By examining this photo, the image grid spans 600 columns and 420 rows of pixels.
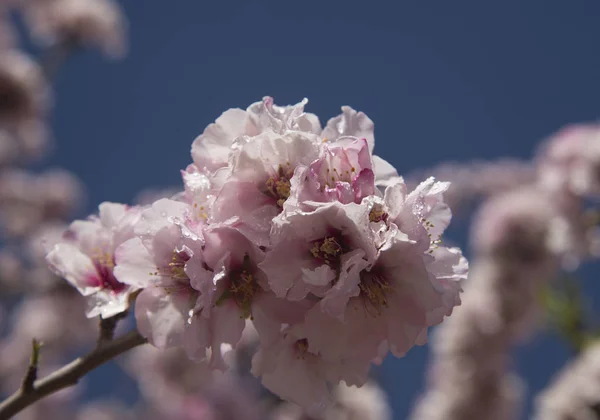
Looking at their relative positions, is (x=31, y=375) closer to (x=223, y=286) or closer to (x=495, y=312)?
(x=223, y=286)

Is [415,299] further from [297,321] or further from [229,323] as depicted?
[229,323]

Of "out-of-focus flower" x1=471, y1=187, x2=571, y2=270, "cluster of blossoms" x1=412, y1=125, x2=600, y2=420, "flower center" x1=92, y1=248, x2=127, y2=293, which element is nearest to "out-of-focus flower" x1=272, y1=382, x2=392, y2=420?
"cluster of blossoms" x1=412, y1=125, x2=600, y2=420

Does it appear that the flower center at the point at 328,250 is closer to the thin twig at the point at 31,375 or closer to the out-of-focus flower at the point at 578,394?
the thin twig at the point at 31,375

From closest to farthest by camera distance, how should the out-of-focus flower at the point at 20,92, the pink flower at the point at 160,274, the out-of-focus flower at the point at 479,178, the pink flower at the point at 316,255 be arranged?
the pink flower at the point at 316,255 < the pink flower at the point at 160,274 < the out-of-focus flower at the point at 20,92 < the out-of-focus flower at the point at 479,178

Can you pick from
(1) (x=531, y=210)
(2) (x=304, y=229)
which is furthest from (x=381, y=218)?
(1) (x=531, y=210)

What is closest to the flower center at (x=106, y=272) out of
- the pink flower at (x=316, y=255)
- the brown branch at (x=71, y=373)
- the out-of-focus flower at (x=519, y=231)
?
the brown branch at (x=71, y=373)

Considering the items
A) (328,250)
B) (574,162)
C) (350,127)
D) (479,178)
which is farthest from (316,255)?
(479,178)
